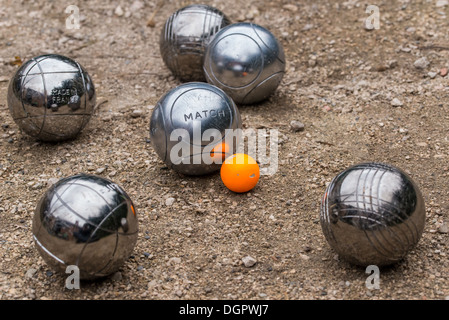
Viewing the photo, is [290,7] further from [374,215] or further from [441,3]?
[374,215]

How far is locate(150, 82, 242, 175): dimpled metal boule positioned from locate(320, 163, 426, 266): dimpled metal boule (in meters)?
1.63

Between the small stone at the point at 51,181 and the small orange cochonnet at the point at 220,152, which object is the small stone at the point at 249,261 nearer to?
the small orange cochonnet at the point at 220,152

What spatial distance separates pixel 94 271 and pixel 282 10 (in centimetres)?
603

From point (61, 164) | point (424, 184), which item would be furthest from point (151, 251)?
point (424, 184)

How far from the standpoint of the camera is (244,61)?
Result: 23.2ft

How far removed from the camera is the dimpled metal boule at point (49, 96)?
251 inches

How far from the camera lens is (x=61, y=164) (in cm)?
657

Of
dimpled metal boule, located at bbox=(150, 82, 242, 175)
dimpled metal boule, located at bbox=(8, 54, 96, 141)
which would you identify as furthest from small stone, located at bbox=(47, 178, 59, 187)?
dimpled metal boule, located at bbox=(150, 82, 242, 175)

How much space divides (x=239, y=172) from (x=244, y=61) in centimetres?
180

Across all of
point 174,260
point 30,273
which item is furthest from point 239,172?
point 30,273

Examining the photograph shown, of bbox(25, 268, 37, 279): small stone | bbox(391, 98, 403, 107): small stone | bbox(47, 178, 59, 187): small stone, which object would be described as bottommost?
bbox(391, 98, 403, 107): small stone

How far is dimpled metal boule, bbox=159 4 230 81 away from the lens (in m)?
7.65

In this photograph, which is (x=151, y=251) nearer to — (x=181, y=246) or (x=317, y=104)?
(x=181, y=246)

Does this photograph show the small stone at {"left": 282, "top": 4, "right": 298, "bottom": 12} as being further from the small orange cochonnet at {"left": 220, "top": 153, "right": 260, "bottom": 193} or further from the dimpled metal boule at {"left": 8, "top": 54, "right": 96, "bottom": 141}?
the small orange cochonnet at {"left": 220, "top": 153, "right": 260, "bottom": 193}
